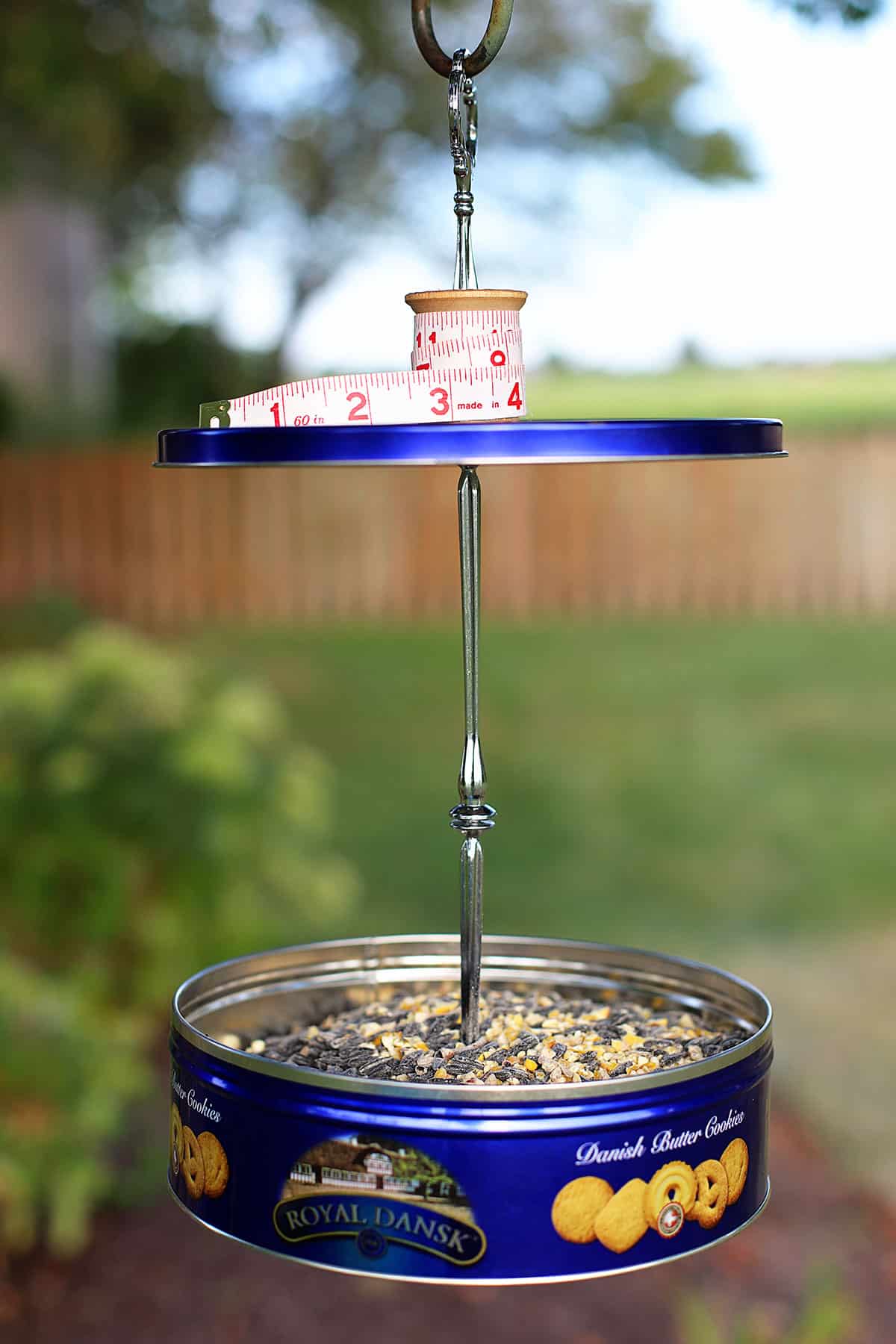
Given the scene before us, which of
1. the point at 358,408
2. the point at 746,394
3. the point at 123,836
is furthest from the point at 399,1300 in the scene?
the point at 358,408

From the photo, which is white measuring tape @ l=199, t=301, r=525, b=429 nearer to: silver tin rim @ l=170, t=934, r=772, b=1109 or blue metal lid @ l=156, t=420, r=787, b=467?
blue metal lid @ l=156, t=420, r=787, b=467

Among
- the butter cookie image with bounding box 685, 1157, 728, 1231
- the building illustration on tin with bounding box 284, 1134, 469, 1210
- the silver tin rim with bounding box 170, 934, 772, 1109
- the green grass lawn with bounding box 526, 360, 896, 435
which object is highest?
the green grass lawn with bounding box 526, 360, 896, 435

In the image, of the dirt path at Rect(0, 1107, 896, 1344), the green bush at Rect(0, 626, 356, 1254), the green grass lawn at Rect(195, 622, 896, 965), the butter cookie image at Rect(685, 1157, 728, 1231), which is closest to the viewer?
the butter cookie image at Rect(685, 1157, 728, 1231)

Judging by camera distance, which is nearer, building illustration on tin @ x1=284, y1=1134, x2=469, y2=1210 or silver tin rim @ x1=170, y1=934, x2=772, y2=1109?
building illustration on tin @ x1=284, y1=1134, x2=469, y2=1210

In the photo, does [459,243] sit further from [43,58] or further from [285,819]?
[43,58]

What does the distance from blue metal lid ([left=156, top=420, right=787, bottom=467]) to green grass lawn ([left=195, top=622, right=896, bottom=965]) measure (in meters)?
4.71

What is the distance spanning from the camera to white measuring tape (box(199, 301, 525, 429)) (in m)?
1.00

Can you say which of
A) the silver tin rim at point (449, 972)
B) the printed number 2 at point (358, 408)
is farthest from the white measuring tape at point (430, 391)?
the silver tin rim at point (449, 972)

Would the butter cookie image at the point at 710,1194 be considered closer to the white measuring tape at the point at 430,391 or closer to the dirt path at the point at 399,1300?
the white measuring tape at the point at 430,391

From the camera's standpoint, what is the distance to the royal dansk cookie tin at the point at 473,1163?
926mm

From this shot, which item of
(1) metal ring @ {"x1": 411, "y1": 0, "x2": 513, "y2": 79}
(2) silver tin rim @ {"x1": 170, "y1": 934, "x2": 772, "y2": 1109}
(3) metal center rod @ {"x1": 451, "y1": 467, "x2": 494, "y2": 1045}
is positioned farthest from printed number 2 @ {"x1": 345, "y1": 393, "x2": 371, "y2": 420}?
(2) silver tin rim @ {"x1": 170, "y1": 934, "x2": 772, "y2": 1109}

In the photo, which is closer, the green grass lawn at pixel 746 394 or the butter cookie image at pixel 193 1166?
the butter cookie image at pixel 193 1166

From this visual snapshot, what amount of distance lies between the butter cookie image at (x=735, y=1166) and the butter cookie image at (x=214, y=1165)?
1.08 ft

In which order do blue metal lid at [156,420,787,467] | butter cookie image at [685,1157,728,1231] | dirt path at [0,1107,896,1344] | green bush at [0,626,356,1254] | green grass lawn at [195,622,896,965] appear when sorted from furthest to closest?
green grass lawn at [195,622,896,965] → green bush at [0,626,356,1254] → dirt path at [0,1107,896,1344] → butter cookie image at [685,1157,728,1231] → blue metal lid at [156,420,787,467]
